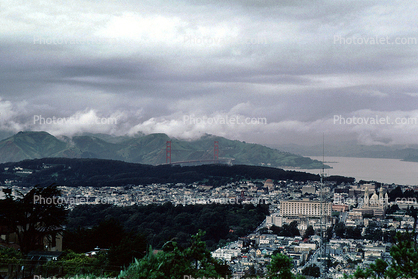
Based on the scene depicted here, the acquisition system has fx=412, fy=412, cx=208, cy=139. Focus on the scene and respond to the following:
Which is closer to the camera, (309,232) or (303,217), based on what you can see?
(309,232)

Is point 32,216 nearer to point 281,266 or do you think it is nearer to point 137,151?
point 281,266

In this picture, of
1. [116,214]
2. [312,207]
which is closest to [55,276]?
[116,214]

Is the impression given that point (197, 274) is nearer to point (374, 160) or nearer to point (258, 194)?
point (258, 194)

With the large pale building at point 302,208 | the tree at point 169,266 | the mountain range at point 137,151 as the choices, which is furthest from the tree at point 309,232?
the mountain range at point 137,151

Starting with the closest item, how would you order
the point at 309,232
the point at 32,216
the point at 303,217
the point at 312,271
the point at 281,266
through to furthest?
the point at 281,266 < the point at 32,216 < the point at 312,271 < the point at 309,232 < the point at 303,217

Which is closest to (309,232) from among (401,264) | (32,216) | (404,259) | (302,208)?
(302,208)

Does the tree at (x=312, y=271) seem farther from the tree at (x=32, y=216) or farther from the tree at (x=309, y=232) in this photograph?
the tree at (x=309, y=232)
